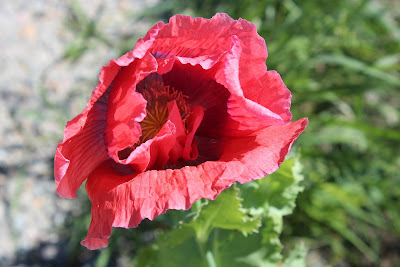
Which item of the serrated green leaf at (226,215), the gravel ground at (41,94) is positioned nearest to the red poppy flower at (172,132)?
the serrated green leaf at (226,215)

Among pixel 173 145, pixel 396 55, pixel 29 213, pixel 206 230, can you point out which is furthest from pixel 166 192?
pixel 396 55

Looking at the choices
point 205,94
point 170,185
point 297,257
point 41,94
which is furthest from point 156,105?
point 41,94

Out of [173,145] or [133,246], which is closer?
[173,145]

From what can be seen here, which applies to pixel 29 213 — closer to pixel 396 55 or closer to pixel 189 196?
pixel 189 196

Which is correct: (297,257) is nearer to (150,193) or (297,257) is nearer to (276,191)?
(276,191)

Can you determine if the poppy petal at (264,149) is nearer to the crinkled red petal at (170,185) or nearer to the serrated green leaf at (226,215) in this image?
the crinkled red petal at (170,185)
